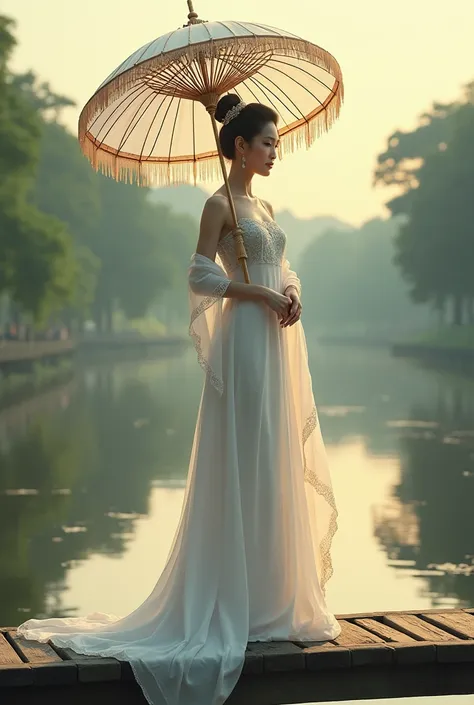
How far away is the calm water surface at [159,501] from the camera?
28.9 feet

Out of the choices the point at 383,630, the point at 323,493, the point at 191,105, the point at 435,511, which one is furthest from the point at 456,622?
the point at 435,511

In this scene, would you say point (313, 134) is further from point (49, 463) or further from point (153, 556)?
point (49, 463)

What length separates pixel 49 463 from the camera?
15352mm

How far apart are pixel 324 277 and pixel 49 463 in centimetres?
14436

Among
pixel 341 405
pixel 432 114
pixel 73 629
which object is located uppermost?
pixel 432 114

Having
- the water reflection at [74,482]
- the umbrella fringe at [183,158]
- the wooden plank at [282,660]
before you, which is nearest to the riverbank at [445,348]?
the water reflection at [74,482]

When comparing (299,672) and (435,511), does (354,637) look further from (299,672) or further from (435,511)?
(435,511)

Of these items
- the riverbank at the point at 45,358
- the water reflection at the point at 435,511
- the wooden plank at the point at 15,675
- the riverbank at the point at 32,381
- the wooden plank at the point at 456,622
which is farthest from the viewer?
the riverbank at the point at 45,358

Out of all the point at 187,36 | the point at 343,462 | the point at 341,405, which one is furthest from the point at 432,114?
the point at 187,36

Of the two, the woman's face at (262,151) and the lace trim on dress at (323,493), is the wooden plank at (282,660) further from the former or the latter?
the woman's face at (262,151)

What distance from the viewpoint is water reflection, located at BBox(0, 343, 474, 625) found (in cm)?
888

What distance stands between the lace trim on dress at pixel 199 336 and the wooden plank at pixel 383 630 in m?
1.11

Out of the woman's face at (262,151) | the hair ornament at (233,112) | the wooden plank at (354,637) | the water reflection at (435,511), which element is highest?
the hair ornament at (233,112)

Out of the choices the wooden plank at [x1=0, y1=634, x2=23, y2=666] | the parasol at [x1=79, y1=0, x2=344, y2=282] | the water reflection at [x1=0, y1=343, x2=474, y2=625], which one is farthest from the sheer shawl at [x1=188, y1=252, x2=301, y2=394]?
the water reflection at [x1=0, y1=343, x2=474, y2=625]
